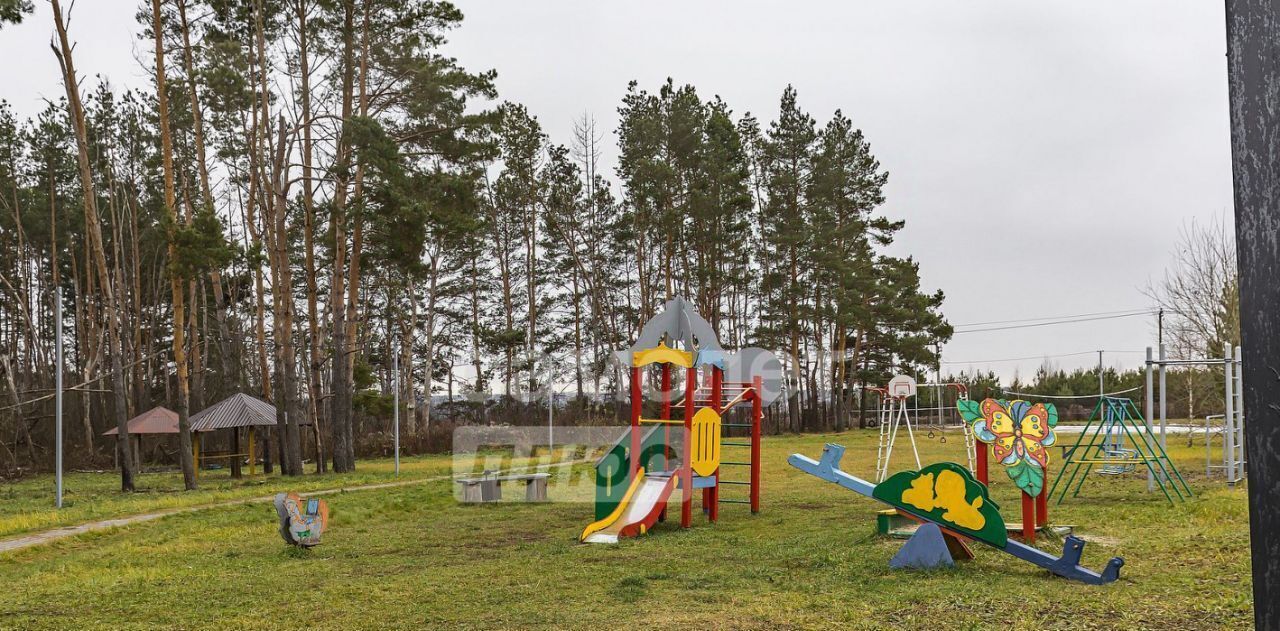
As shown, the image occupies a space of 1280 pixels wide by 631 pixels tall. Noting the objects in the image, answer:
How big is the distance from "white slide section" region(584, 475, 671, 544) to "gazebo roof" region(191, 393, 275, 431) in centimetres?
1398

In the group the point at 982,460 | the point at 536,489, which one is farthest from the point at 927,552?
the point at 536,489

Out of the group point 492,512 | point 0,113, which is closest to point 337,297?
point 492,512

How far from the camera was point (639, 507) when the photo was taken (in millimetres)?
10602

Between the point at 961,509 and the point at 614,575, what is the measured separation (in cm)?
273

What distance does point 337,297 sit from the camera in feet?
70.1

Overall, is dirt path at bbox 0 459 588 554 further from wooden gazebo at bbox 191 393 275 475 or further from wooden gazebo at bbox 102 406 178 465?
wooden gazebo at bbox 102 406 178 465

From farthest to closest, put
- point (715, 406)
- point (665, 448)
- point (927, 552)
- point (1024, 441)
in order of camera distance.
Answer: point (665, 448) < point (715, 406) < point (1024, 441) < point (927, 552)

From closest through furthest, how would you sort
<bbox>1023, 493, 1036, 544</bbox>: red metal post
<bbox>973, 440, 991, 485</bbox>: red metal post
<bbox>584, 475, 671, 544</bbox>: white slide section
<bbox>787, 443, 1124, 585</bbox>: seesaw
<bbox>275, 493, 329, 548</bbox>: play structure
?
<bbox>787, 443, 1124, 585</bbox>: seesaw → <bbox>1023, 493, 1036, 544</bbox>: red metal post → <bbox>275, 493, 329, 548</bbox>: play structure → <bbox>973, 440, 991, 485</bbox>: red metal post → <bbox>584, 475, 671, 544</bbox>: white slide section

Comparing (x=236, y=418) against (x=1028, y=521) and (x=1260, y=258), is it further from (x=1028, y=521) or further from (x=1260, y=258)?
(x=1260, y=258)

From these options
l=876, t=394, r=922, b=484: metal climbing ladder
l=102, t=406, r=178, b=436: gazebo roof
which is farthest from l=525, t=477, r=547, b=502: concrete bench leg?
l=102, t=406, r=178, b=436: gazebo roof

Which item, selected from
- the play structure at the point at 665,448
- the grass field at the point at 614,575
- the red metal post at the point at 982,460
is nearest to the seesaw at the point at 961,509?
the grass field at the point at 614,575

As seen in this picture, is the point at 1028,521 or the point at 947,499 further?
the point at 1028,521

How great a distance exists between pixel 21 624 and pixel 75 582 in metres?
2.07

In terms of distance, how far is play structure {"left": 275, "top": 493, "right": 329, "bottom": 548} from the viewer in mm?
9375
